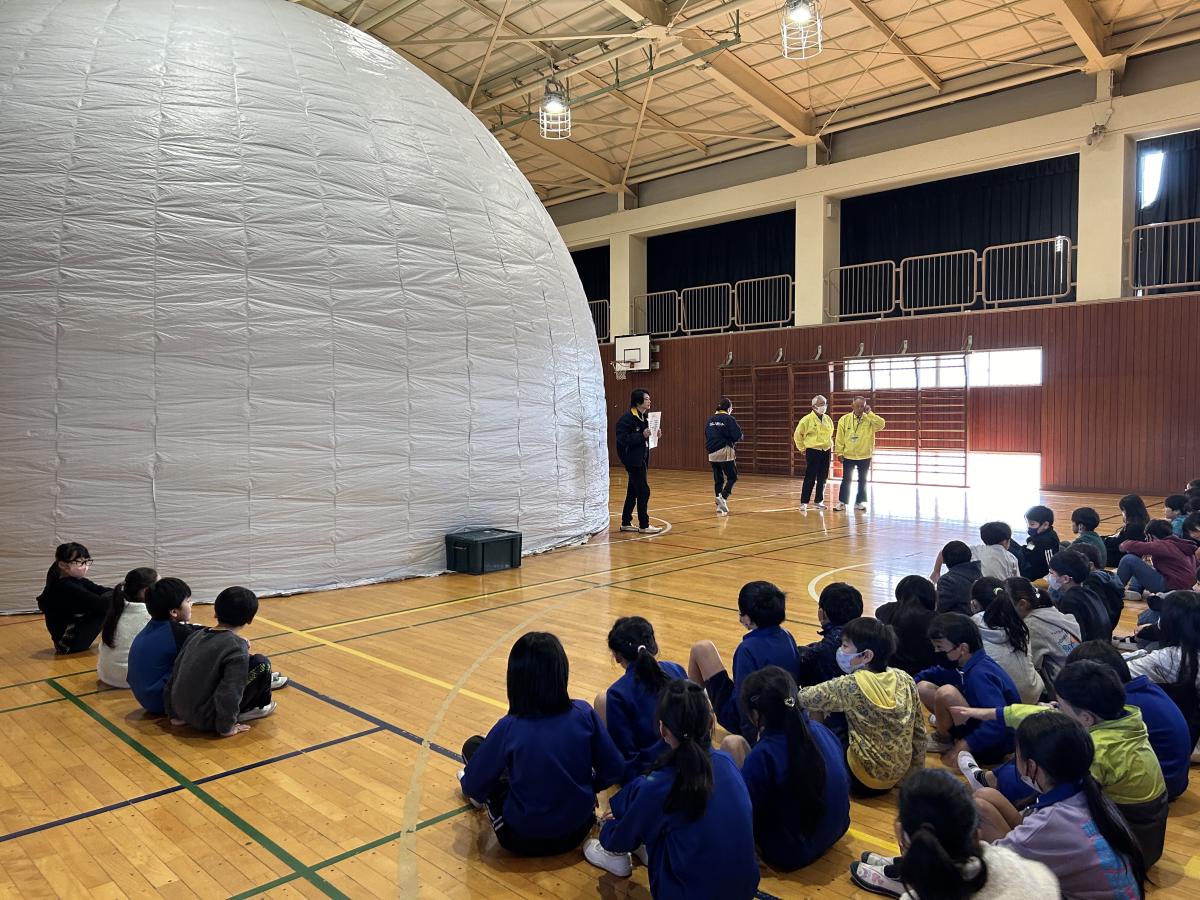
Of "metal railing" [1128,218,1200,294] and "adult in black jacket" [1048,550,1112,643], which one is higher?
"metal railing" [1128,218,1200,294]

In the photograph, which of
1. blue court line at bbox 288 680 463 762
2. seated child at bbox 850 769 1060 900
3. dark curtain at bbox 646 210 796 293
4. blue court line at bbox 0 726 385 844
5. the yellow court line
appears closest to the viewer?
seated child at bbox 850 769 1060 900

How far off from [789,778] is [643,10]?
14114 millimetres

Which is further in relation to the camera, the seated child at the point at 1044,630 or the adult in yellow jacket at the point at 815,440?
the adult in yellow jacket at the point at 815,440

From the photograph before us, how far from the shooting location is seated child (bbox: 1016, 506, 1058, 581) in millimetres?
6961

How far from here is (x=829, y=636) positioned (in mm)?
3996

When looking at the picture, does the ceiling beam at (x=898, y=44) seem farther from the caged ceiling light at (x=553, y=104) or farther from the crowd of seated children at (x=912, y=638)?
Result: the crowd of seated children at (x=912, y=638)

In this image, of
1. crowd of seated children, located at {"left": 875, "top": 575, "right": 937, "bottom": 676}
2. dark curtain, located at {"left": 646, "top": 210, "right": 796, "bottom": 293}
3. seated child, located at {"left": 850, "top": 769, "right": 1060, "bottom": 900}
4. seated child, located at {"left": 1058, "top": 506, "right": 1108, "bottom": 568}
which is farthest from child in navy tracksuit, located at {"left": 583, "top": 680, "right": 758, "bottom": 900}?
dark curtain, located at {"left": 646, "top": 210, "right": 796, "bottom": 293}

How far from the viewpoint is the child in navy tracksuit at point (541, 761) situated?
2.93 m

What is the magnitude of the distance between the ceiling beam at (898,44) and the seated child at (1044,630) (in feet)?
42.1

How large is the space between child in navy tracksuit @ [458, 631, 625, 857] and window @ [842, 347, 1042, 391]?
1523 cm

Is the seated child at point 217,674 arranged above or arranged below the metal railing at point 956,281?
below

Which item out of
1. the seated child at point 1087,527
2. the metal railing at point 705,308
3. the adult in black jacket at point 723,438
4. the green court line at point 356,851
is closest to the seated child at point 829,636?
the green court line at point 356,851

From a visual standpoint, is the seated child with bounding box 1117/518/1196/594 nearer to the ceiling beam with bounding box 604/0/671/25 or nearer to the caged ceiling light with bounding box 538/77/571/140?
the ceiling beam with bounding box 604/0/671/25

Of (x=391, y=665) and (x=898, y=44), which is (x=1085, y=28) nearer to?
(x=898, y=44)
